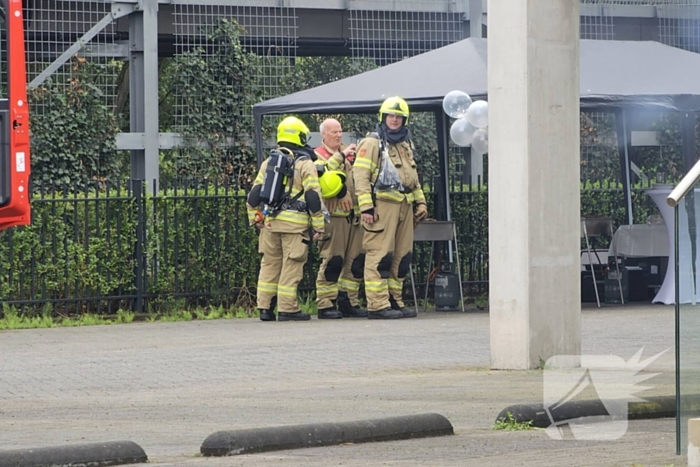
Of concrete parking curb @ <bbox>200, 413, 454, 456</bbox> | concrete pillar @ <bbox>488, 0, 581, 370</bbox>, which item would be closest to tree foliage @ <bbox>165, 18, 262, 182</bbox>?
concrete pillar @ <bbox>488, 0, 581, 370</bbox>

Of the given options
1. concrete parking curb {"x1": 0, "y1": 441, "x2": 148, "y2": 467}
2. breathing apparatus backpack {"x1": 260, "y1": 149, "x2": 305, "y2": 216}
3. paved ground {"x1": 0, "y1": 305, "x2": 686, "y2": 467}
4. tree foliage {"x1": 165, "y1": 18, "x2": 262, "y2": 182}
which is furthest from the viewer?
tree foliage {"x1": 165, "y1": 18, "x2": 262, "y2": 182}

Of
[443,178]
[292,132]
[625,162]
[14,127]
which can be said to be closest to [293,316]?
[292,132]

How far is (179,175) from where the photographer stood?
21.7 m

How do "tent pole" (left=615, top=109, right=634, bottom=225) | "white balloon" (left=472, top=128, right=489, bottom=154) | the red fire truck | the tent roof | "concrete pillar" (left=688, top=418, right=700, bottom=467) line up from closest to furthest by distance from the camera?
1. "concrete pillar" (left=688, top=418, right=700, bottom=467)
2. the red fire truck
3. the tent roof
4. "white balloon" (left=472, top=128, right=489, bottom=154)
5. "tent pole" (left=615, top=109, right=634, bottom=225)

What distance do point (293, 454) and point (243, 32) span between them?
15.4 meters

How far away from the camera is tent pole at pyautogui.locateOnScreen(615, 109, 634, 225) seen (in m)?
19.0

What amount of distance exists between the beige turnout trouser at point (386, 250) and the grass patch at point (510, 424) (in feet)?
→ 23.9

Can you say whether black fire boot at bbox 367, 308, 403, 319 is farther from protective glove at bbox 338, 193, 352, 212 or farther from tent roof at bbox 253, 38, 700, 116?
tent roof at bbox 253, 38, 700, 116

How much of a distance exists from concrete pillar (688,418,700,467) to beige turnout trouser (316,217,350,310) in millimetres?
9583

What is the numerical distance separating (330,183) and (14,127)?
396cm

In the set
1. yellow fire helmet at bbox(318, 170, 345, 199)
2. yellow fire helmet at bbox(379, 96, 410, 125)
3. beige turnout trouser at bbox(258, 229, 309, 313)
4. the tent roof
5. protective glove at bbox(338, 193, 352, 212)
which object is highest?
the tent roof

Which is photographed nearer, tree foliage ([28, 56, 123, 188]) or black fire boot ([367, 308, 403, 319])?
black fire boot ([367, 308, 403, 319])

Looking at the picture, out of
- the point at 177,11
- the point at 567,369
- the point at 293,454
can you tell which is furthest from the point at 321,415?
the point at 177,11

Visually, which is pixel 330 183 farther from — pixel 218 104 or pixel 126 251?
pixel 218 104
